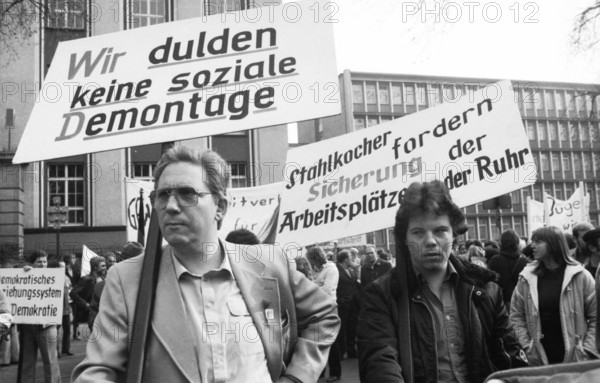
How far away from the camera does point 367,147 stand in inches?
204

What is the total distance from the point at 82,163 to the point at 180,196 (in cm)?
2191

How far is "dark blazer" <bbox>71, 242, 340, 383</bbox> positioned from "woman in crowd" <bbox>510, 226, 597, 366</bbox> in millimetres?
3040

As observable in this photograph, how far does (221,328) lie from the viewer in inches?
76.4

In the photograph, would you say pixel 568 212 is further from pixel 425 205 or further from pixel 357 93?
pixel 357 93

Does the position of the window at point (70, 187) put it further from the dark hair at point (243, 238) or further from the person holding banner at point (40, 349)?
the dark hair at point (243, 238)

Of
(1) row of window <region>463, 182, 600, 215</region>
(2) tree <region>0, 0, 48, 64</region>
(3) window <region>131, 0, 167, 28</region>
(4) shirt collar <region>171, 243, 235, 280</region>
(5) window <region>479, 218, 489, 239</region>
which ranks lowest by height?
(4) shirt collar <region>171, 243, 235, 280</region>

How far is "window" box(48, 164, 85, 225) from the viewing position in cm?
2208

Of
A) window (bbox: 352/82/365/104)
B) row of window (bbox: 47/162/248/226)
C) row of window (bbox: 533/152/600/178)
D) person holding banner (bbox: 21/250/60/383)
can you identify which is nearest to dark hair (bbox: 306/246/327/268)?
person holding banner (bbox: 21/250/60/383)

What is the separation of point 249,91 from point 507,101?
2832 mm

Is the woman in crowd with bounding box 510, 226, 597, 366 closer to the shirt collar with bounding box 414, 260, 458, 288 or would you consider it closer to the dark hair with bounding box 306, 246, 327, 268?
the shirt collar with bounding box 414, 260, 458, 288

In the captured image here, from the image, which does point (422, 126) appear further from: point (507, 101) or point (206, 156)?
point (206, 156)

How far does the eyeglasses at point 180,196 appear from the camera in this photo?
205 centimetres

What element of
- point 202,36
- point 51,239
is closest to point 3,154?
point 51,239

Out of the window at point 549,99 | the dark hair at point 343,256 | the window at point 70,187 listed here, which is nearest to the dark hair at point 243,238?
the dark hair at point 343,256
